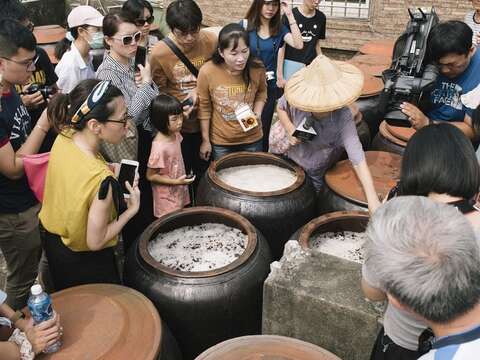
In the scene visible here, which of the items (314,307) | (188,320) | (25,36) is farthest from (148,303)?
(25,36)

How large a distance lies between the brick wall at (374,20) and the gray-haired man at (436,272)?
27.6 ft

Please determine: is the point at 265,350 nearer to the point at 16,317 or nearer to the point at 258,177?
the point at 16,317

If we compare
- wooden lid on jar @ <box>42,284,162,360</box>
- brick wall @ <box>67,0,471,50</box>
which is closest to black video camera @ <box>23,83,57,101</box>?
wooden lid on jar @ <box>42,284,162,360</box>

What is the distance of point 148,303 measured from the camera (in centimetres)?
224

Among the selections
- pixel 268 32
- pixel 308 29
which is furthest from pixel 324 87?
pixel 308 29

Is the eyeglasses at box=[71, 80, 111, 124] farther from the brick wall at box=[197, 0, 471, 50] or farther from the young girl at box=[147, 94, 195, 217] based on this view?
the brick wall at box=[197, 0, 471, 50]

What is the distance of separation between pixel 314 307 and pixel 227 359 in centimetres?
48

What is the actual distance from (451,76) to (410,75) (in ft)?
1.48

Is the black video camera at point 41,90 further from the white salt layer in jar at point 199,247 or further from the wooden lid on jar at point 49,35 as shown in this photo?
the wooden lid on jar at point 49,35

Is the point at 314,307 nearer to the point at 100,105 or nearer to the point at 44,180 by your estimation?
the point at 100,105

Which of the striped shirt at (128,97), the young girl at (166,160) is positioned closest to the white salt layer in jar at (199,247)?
the young girl at (166,160)

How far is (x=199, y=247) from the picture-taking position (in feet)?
9.53

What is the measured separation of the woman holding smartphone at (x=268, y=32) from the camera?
4402 millimetres

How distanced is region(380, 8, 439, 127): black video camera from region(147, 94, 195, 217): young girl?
1513 millimetres
